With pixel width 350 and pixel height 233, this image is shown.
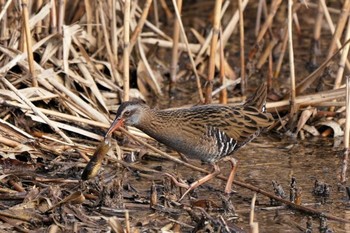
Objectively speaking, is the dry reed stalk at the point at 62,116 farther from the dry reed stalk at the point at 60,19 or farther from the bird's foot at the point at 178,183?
the bird's foot at the point at 178,183

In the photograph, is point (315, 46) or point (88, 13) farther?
point (315, 46)

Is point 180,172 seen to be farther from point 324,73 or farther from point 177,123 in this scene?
point 324,73

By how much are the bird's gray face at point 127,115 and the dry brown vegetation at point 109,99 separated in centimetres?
39

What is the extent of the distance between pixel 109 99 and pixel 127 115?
1835 mm

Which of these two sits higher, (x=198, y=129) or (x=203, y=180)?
(x=198, y=129)

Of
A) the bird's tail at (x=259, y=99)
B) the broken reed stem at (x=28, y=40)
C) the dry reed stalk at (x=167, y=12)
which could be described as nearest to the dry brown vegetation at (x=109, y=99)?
the broken reed stem at (x=28, y=40)

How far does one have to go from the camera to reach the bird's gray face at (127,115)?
5.84 m

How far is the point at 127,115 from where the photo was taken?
19.3ft

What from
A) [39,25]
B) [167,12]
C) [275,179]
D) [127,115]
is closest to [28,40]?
[39,25]

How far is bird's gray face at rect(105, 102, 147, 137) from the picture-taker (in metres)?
5.84

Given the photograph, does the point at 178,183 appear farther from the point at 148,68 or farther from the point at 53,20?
the point at 148,68

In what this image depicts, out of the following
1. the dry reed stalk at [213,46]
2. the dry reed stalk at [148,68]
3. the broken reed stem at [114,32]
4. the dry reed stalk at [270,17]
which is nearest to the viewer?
the dry reed stalk at [213,46]

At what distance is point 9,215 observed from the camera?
5141 millimetres

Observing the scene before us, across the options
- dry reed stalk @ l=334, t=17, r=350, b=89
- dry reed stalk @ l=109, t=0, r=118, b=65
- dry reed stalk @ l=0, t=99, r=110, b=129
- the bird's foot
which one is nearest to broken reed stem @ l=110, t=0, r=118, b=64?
dry reed stalk @ l=109, t=0, r=118, b=65
